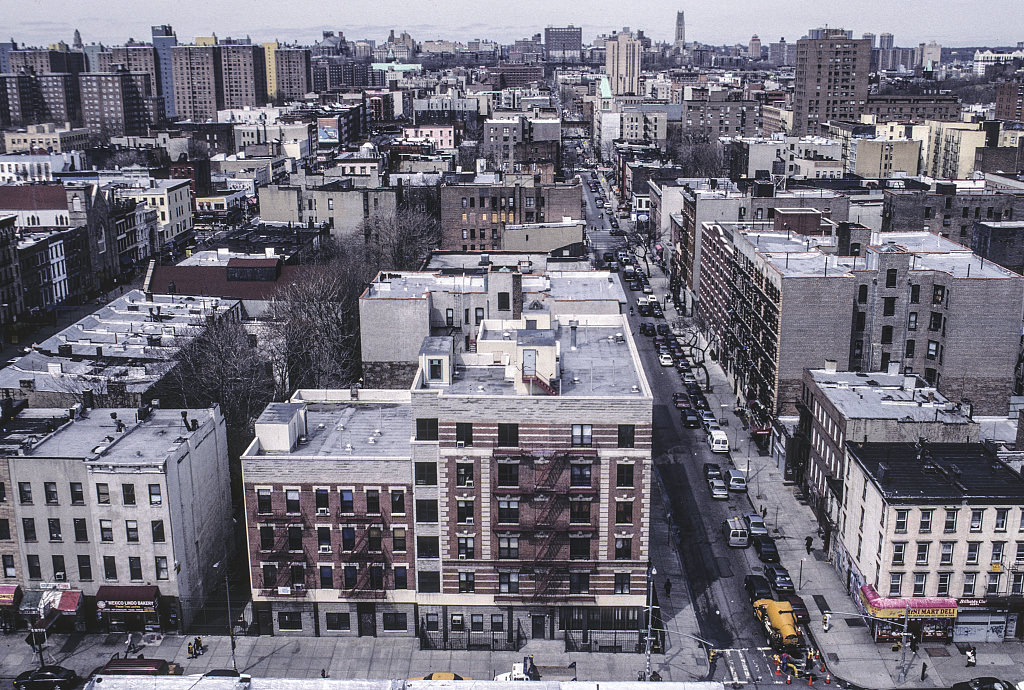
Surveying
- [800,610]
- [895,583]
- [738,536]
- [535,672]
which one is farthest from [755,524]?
[535,672]

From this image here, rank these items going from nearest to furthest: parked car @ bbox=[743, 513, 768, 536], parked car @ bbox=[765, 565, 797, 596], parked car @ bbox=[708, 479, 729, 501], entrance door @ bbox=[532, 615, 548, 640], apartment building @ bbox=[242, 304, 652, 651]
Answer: apartment building @ bbox=[242, 304, 652, 651], entrance door @ bbox=[532, 615, 548, 640], parked car @ bbox=[765, 565, 797, 596], parked car @ bbox=[743, 513, 768, 536], parked car @ bbox=[708, 479, 729, 501]

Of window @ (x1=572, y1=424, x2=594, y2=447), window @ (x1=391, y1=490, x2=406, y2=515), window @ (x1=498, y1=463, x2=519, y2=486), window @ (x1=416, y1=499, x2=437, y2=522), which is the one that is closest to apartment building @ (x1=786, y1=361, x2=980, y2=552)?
window @ (x1=572, y1=424, x2=594, y2=447)

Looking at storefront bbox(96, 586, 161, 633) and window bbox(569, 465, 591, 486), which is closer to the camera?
window bbox(569, 465, 591, 486)

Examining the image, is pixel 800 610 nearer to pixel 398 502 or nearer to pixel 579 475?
pixel 579 475

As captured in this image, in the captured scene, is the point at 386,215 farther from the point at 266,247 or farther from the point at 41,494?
the point at 41,494

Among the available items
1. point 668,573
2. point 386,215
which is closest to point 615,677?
point 668,573

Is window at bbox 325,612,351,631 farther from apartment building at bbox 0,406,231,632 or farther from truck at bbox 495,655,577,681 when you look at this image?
truck at bbox 495,655,577,681

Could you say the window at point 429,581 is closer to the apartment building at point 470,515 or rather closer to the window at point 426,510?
the apartment building at point 470,515
